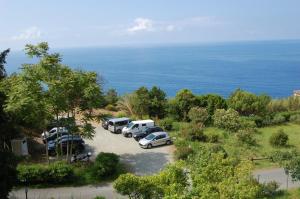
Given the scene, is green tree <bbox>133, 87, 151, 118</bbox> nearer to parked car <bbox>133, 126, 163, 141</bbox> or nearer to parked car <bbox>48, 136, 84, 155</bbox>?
parked car <bbox>133, 126, 163, 141</bbox>

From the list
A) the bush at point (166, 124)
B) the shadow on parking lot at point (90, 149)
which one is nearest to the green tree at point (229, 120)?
the bush at point (166, 124)

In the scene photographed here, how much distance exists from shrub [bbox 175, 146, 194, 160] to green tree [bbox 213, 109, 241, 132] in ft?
24.0

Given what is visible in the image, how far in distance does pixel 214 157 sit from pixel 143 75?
13746 cm

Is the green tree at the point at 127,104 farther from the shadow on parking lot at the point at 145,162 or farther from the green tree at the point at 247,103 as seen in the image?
the shadow on parking lot at the point at 145,162

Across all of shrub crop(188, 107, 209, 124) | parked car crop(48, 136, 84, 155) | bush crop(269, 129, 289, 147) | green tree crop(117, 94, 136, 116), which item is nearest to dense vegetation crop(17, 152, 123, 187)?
parked car crop(48, 136, 84, 155)

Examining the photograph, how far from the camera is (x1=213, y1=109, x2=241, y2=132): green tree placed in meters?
37.0

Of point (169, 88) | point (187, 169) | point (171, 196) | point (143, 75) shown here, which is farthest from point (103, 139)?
point (143, 75)

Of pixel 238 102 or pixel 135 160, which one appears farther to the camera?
pixel 238 102

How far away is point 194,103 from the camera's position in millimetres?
43312

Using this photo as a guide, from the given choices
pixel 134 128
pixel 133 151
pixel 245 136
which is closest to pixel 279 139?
pixel 245 136

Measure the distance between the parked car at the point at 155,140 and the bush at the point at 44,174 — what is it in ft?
28.8

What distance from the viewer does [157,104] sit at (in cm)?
4297

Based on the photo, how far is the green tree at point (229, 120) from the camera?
3703 centimetres

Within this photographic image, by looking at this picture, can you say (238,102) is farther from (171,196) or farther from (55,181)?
(171,196)
